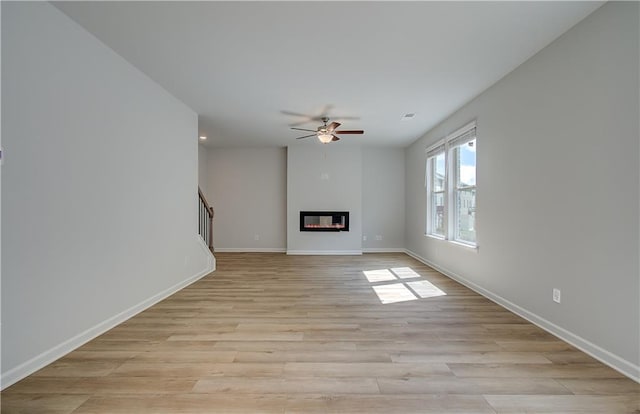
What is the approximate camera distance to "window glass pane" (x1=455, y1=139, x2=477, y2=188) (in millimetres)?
4234

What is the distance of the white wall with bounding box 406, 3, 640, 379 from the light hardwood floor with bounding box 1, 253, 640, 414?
0.27 metres

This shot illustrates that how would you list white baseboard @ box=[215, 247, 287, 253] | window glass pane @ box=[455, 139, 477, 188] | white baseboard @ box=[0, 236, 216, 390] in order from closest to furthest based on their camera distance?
white baseboard @ box=[0, 236, 216, 390] < window glass pane @ box=[455, 139, 477, 188] < white baseboard @ box=[215, 247, 287, 253]

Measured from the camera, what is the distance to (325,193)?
284 inches

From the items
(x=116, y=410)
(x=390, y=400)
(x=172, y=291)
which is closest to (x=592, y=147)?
(x=390, y=400)

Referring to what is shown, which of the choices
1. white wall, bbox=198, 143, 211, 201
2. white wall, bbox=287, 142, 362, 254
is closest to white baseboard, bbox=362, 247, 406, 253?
white wall, bbox=287, 142, 362, 254

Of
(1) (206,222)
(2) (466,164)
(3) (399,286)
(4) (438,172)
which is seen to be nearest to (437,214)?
(4) (438,172)

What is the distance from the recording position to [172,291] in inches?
149

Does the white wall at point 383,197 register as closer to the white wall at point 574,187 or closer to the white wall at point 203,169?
the white wall at point 574,187

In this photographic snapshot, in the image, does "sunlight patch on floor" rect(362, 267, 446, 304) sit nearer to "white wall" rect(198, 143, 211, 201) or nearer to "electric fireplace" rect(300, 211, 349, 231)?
"electric fireplace" rect(300, 211, 349, 231)

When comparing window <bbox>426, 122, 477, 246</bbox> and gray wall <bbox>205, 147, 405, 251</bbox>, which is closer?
window <bbox>426, 122, 477, 246</bbox>

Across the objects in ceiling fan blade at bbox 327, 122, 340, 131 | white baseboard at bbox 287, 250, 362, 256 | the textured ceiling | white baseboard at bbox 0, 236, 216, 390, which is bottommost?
white baseboard at bbox 287, 250, 362, 256

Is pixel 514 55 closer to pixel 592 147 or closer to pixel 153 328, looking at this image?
pixel 592 147

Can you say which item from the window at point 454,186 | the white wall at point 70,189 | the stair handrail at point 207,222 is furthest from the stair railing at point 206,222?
the window at point 454,186

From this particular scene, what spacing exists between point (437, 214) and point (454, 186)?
1.08m
